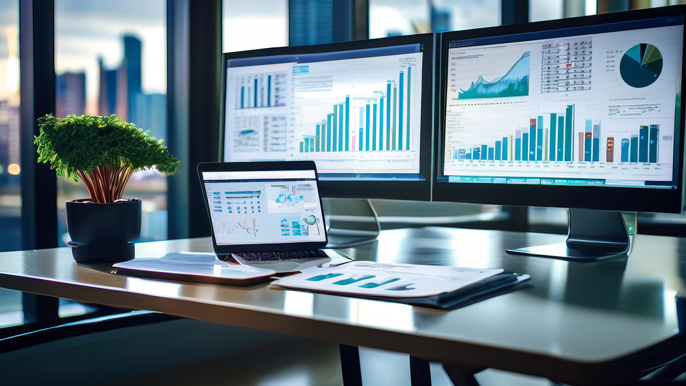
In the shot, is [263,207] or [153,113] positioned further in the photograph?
[153,113]

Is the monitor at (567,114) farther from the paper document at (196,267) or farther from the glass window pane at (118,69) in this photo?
the glass window pane at (118,69)

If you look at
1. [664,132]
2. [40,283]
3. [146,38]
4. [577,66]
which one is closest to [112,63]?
[146,38]

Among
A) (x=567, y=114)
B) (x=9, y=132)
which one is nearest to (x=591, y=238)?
(x=567, y=114)

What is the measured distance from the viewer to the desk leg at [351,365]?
41.4 inches

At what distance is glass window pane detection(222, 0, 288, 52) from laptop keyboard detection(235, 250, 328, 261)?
1.61 m

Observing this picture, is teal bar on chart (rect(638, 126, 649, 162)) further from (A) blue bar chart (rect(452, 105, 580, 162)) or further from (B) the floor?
(B) the floor

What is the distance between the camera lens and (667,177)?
992 millimetres

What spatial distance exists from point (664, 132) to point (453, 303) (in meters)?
0.61

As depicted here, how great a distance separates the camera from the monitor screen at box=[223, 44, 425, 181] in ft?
4.04

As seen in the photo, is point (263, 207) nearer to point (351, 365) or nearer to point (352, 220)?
point (351, 365)

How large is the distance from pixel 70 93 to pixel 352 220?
1.25m

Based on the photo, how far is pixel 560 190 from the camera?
1088 mm

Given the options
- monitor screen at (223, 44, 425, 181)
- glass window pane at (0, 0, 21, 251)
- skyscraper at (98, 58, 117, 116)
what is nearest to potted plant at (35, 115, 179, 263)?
monitor screen at (223, 44, 425, 181)

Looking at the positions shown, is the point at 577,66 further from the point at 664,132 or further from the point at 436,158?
the point at 436,158
